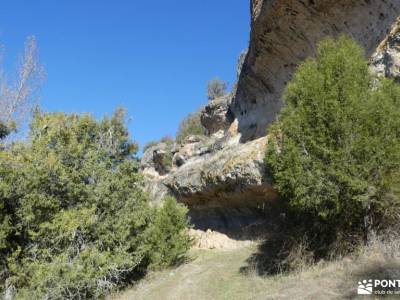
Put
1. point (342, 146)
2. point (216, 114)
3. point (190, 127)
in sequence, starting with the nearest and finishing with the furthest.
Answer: point (342, 146), point (216, 114), point (190, 127)

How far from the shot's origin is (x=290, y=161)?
8.64 metres

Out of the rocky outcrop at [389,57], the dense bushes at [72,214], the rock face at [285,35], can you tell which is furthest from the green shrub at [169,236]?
the rocky outcrop at [389,57]

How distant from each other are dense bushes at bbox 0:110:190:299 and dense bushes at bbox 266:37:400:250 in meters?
5.62

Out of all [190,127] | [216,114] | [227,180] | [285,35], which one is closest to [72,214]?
[227,180]

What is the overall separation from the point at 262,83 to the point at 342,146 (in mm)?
9264

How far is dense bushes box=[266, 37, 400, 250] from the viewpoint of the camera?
7945 mm

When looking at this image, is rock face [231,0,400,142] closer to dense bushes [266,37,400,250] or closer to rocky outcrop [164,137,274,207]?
dense bushes [266,37,400,250]

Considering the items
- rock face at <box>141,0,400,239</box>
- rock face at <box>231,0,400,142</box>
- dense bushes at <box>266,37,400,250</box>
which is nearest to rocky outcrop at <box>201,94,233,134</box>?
rock face at <box>141,0,400,239</box>

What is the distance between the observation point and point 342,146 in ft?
27.1

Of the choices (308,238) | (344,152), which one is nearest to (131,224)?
(308,238)

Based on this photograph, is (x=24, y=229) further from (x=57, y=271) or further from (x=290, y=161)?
(x=290, y=161)

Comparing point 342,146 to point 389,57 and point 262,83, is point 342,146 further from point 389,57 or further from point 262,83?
point 262,83

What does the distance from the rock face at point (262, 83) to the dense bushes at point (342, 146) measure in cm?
143

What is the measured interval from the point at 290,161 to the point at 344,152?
45.6 inches
